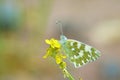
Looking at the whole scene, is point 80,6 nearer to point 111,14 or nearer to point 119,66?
point 111,14

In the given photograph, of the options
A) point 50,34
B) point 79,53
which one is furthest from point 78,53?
point 50,34

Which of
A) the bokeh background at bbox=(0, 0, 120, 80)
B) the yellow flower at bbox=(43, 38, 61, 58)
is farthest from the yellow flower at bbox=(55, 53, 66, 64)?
the bokeh background at bbox=(0, 0, 120, 80)

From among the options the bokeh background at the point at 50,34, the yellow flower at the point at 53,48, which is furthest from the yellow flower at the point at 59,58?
the bokeh background at the point at 50,34

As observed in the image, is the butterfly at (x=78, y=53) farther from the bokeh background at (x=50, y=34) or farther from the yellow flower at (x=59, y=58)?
the bokeh background at (x=50, y=34)

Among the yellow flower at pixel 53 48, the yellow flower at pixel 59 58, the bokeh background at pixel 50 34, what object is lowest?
the yellow flower at pixel 59 58

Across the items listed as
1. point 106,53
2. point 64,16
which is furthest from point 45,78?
point 64,16

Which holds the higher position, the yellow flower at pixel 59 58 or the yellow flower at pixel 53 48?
the yellow flower at pixel 53 48

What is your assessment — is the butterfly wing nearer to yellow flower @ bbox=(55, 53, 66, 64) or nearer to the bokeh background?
yellow flower @ bbox=(55, 53, 66, 64)

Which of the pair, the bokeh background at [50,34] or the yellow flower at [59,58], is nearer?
the yellow flower at [59,58]

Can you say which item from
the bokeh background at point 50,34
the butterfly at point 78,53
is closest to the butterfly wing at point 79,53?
the butterfly at point 78,53
